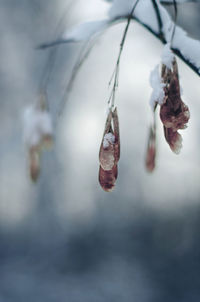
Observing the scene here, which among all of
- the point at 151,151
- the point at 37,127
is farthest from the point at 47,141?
the point at 151,151

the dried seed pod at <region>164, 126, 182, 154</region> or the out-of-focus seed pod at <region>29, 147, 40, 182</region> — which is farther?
the out-of-focus seed pod at <region>29, 147, 40, 182</region>

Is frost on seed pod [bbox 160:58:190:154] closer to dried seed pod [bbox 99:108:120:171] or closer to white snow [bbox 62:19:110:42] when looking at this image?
dried seed pod [bbox 99:108:120:171]

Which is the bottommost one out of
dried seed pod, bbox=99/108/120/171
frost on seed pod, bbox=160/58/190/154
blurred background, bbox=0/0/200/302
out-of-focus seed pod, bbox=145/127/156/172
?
dried seed pod, bbox=99/108/120/171

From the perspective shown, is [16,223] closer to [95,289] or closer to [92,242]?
[92,242]

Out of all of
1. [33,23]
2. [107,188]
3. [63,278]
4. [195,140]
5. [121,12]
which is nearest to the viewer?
[107,188]

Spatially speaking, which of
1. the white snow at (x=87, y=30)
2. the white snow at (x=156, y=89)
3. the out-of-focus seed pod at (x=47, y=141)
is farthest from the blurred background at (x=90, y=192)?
the white snow at (x=156, y=89)

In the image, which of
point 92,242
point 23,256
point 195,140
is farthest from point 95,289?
point 195,140

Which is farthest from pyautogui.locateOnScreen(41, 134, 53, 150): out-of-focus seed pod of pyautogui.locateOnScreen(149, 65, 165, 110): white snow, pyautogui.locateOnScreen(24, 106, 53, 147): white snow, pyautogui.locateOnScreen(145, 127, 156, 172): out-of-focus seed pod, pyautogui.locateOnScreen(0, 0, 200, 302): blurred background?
pyautogui.locateOnScreen(0, 0, 200, 302): blurred background
